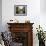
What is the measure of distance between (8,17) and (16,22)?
1.32 feet

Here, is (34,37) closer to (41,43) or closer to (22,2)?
(41,43)

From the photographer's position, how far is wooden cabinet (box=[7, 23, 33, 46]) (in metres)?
5.85

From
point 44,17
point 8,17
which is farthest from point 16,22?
point 44,17

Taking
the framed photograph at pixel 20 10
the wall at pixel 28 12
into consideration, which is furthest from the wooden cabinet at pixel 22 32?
the framed photograph at pixel 20 10

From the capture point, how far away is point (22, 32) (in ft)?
19.5

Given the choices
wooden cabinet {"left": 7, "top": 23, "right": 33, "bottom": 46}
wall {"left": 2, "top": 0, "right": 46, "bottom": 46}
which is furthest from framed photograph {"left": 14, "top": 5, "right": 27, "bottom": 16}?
wooden cabinet {"left": 7, "top": 23, "right": 33, "bottom": 46}

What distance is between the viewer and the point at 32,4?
6062 mm

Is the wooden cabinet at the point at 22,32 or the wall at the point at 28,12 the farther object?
the wall at the point at 28,12

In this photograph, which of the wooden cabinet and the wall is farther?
the wall

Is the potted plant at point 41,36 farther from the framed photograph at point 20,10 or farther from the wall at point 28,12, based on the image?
the framed photograph at point 20,10

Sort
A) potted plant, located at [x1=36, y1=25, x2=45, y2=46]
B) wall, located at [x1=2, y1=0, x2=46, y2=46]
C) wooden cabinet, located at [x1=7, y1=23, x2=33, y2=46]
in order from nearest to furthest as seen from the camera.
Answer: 1. potted plant, located at [x1=36, y1=25, x2=45, y2=46]
2. wooden cabinet, located at [x1=7, y1=23, x2=33, y2=46]
3. wall, located at [x1=2, y1=0, x2=46, y2=46]

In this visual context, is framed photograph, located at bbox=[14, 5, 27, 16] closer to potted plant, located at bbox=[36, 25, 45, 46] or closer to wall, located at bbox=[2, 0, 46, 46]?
wall, located at bbox=[2, 0, 46, 46]

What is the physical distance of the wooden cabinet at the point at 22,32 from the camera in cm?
585

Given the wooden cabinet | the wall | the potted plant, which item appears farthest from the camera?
the wall
